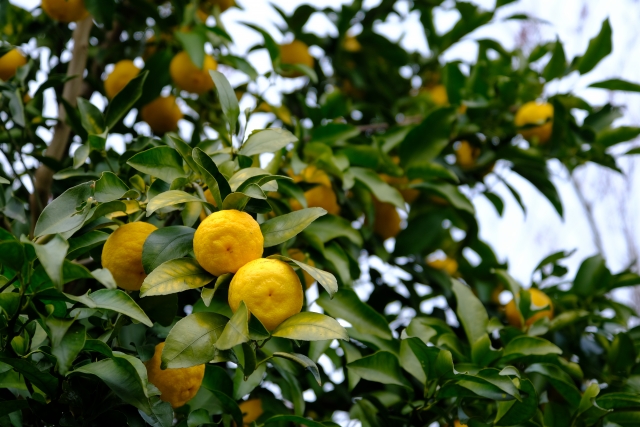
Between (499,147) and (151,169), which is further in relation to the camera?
(499,147)

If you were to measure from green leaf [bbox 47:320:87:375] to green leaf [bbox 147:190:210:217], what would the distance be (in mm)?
157

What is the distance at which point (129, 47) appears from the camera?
5.48ft

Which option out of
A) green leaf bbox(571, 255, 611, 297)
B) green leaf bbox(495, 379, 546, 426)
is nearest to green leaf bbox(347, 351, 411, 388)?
green leaf bbox(495, 379, 546, 426)

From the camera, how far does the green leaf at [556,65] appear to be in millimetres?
1570

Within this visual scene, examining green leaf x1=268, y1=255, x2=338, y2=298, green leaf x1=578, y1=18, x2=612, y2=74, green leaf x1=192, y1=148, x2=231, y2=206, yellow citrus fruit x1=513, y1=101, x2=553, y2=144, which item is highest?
green leaf x1=578, y1=18, x2=612, y2=74

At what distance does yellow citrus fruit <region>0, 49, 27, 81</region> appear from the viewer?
1.38 metres

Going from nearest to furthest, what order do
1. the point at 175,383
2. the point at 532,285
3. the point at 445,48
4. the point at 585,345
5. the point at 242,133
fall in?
1. the point at 175,383
2. the point at 242,133
3. the point at 585,345
4. the point at 532,285
5. the point at 445,48

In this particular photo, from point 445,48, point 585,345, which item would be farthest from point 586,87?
point 585,345

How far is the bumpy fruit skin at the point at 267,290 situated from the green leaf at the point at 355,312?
30cm

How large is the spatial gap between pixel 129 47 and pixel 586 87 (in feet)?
4.01

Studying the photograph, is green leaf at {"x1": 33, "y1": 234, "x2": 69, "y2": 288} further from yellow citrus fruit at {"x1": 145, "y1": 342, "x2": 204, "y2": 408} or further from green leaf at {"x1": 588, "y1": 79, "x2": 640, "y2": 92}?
green leaf at {"x1": 588, "y1": 79, "x2": 640, "y2": 92}

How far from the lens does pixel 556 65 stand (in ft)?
5.21

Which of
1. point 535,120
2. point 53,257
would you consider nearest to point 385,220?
point 535,120

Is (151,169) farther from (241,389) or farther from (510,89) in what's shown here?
(510,89)
